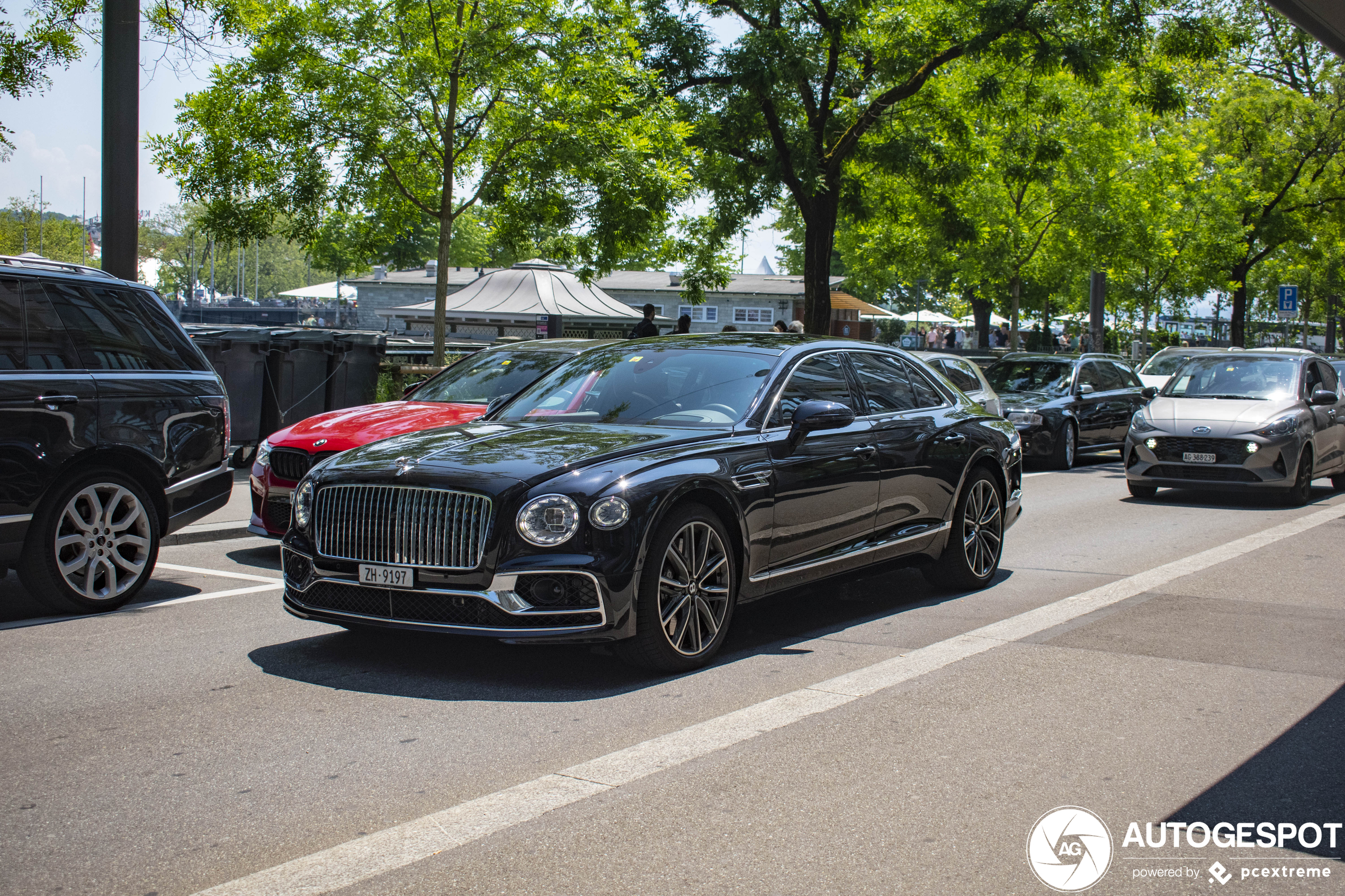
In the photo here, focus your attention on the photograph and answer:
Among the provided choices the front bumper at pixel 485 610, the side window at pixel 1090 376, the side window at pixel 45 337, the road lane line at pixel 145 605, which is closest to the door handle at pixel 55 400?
the side window at pixel 45 337

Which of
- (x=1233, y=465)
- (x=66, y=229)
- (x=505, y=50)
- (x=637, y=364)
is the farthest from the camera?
(x=66, y=229)

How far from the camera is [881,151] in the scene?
71.6 ft

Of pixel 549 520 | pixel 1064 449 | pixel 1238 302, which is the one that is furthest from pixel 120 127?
pixel 1238 302

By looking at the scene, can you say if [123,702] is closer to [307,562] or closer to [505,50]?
[307,562]

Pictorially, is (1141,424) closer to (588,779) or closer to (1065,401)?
(1065,401)

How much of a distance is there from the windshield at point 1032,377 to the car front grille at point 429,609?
1447 cm

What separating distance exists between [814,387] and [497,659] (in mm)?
2287

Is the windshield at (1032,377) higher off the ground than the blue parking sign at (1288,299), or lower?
lower

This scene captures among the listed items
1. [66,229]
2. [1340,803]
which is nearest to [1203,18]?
[1340,803]

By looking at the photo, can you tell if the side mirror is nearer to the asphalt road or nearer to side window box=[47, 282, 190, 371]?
the asphalt road

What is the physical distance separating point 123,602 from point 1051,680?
513cm

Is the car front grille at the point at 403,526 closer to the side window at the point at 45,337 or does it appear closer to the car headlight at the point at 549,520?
the car headlight at the point at 549,520

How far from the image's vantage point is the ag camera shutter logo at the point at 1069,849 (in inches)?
143

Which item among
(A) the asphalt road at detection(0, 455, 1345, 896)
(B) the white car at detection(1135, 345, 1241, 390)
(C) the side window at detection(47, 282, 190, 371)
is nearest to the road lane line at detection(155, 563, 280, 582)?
(A) the asphalt road at detection(0, 455, 1345, 896)
